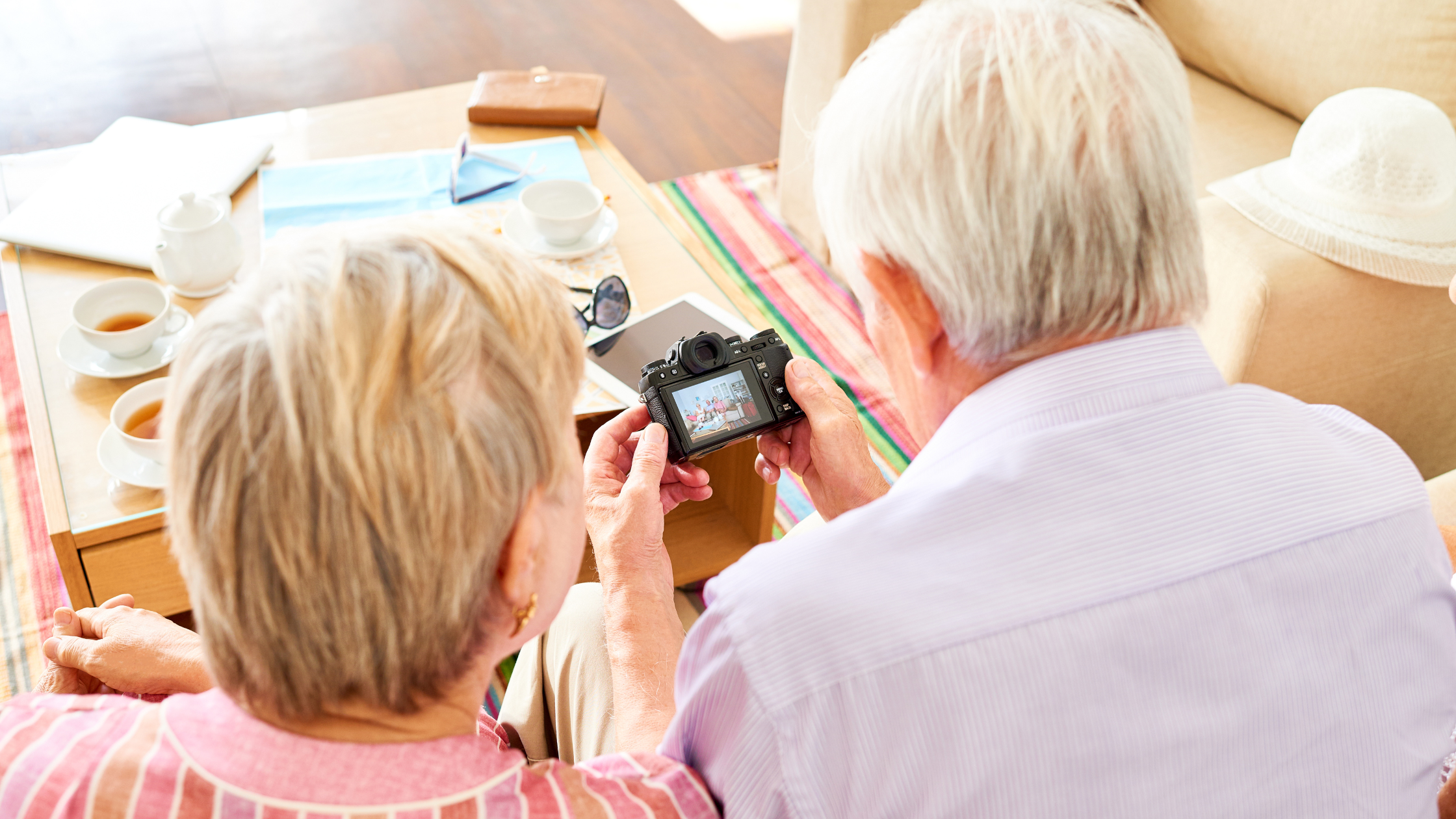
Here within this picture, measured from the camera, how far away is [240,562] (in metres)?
0.55

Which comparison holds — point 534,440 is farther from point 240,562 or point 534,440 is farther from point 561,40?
point 561,40

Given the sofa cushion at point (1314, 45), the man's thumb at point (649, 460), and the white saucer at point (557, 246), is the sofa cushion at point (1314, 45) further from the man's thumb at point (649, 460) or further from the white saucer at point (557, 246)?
the man's thumb at point (649, 460)

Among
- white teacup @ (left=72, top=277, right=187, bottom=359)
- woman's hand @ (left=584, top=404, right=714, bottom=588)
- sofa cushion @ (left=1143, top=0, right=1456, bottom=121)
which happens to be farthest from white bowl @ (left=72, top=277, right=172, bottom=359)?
sofa cushion @ (left=1143, top=0, right=1456, bottom=121)

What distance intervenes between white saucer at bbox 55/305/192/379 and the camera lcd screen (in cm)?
69

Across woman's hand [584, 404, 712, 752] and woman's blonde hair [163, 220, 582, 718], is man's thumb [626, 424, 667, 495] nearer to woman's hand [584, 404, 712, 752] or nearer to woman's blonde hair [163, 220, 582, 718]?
woman's hand [584, 404, 712, 752]

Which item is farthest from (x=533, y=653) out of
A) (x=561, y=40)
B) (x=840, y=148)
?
(x=561, y=40)

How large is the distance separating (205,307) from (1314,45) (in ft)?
6.29

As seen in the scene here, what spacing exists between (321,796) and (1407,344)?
1638 mm

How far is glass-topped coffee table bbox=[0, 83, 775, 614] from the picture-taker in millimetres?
1190

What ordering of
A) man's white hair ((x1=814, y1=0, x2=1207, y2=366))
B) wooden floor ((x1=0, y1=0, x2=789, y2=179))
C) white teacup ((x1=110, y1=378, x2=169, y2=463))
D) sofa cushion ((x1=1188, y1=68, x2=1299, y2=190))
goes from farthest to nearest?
wooden floor ((x1=0, y1=0, x2=789, y2=179)), sofa cushion ((x1=1188, y1=68, x2=1299, y2=190)), white teacup ((x1=110, y1=378, x2=169, y2=463)), man's white hair ((x1=814, y1=0, x2=1207, y2=366))

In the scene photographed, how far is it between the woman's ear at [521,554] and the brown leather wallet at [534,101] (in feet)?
4.49

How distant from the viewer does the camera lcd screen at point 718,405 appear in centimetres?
108

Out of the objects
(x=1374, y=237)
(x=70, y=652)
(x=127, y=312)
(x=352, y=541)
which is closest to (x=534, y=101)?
(x=127, y=312)

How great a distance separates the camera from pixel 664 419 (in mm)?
1090
